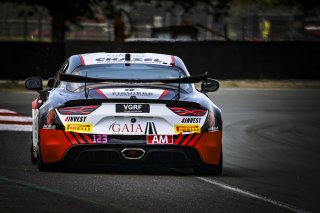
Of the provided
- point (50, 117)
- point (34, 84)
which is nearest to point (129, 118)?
point (50, 117)

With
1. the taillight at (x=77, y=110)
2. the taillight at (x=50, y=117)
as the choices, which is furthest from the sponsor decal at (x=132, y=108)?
the taillight at (x=50, y=117)

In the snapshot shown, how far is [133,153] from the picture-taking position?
9.86 meters

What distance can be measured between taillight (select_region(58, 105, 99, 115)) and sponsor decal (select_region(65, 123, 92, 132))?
0.35 ft

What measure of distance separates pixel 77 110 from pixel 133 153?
666 mm

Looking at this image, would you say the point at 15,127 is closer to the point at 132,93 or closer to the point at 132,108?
the point at 132,93

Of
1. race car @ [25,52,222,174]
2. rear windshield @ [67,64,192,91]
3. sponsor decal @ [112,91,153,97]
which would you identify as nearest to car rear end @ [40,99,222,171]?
race car @ [25,52,222,174]

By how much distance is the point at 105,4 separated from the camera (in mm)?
37438

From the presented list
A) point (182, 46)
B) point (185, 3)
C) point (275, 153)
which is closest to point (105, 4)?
point (185, 3)

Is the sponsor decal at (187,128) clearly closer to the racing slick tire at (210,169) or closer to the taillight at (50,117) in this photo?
the racing slick tire at (210,169)

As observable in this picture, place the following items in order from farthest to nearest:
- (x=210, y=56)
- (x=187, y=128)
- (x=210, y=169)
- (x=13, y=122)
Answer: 1. (x=210, y=56)
2. (x=13, y=122)
3. (x=210, y=169)
4. (x=187, y=128)

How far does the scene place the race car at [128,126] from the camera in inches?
385

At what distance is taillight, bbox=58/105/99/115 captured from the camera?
982cm

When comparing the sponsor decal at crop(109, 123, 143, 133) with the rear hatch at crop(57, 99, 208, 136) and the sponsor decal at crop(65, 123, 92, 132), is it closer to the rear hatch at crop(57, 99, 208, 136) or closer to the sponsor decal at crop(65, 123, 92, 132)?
the rear hatch at crop(57, 99, 208, 136)

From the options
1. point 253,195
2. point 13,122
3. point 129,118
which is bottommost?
point 13,122
